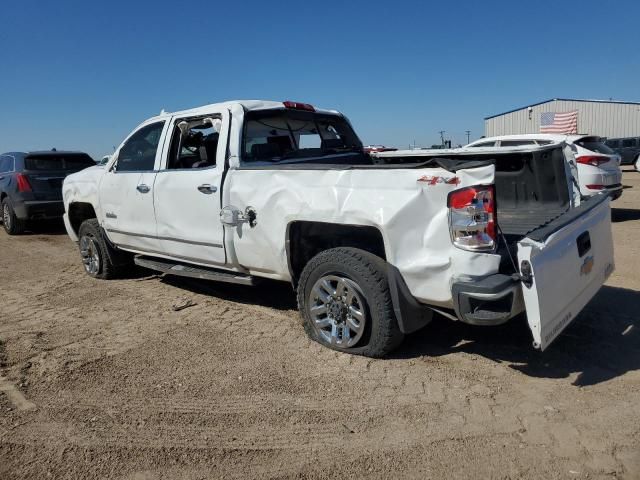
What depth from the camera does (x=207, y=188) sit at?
482 cm

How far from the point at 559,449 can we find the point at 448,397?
776 millimetres

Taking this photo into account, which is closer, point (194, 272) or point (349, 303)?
point (349, 303)

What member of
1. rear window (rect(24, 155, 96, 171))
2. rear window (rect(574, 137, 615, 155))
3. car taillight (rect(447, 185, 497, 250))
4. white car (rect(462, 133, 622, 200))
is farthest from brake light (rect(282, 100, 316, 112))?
rear window (rect(24, 155, 96, 171))

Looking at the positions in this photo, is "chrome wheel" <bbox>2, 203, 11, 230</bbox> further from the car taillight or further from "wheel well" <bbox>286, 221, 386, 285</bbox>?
the car taillight

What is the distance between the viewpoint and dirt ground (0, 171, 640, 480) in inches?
111

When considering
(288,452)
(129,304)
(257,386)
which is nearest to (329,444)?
(288,452)

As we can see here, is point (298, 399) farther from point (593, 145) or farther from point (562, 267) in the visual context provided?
point (593, 145)

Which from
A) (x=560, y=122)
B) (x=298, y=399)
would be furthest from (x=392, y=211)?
(x=560, y=122)

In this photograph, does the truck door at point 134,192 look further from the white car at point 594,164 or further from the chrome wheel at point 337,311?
the white car at point 594,164

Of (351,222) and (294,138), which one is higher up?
(294,138)

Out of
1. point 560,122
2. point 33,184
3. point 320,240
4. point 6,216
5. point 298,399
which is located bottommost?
point 298,399

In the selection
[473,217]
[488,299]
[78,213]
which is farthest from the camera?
[78,213]

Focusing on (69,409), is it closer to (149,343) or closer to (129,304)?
(149,343)

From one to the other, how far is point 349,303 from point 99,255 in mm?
4133
